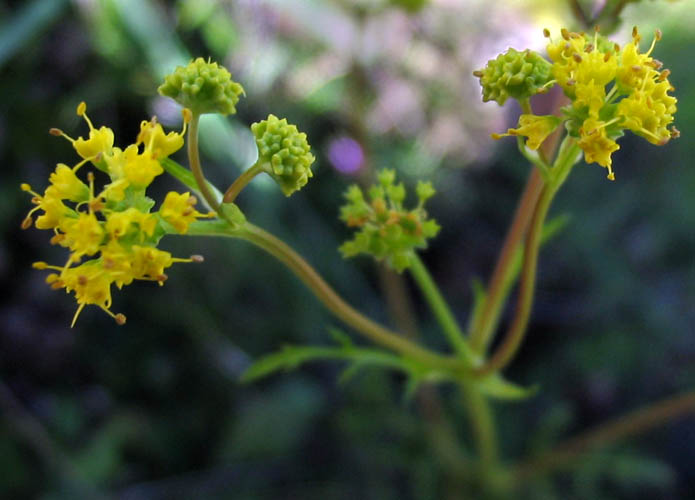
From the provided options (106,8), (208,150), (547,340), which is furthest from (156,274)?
(547,340)

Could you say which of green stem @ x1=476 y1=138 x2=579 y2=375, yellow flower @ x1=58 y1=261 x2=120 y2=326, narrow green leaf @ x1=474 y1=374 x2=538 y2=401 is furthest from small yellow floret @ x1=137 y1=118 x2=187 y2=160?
narrow green leaf @ x1=474 y1=374 x2=538 y2=401

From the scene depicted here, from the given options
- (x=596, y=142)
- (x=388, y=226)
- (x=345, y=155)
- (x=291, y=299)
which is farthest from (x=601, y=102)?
(x=291, y=299)

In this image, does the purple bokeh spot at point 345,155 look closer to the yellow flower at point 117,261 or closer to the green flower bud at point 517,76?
the green flower bud at point 517,76

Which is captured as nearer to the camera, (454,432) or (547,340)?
(454,432)

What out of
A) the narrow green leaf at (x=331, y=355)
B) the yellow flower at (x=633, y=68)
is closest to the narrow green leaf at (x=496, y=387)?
the narrow green leaf at (x=331, y=355)

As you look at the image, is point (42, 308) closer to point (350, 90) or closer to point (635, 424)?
point (350, 90)

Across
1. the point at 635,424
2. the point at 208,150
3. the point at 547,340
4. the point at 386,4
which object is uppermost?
the point at 386,4

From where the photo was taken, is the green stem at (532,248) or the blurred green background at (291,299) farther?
the blurred green background at (291,299)
